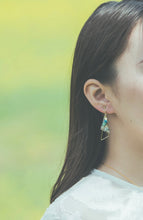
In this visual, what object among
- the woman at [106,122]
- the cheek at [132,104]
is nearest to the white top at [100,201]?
the woman at [106,122]

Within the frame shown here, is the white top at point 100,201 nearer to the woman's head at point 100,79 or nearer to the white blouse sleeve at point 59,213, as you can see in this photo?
the white blouse sleeve at point 59,213

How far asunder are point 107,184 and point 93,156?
0.51 feet

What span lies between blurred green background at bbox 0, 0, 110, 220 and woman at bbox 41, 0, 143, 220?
916 millimetres

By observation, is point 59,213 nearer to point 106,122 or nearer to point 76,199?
point 76,199

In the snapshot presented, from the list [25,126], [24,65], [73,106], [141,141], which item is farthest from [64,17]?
[141,141]

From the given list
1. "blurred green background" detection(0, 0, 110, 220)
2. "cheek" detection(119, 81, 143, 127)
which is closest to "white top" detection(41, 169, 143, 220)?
"cheek" detection(119, 81, 143, 127)

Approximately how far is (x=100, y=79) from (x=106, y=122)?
16 centimetres

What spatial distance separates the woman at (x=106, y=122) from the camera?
1747 millimetres

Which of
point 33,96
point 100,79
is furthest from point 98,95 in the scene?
point 33,96

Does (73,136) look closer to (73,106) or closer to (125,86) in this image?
(73,106)

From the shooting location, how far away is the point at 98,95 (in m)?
1.85

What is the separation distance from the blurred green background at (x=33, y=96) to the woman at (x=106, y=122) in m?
0.92

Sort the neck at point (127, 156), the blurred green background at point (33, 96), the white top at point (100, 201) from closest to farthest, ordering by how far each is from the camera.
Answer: the white top at point (100, 201)
the neck at point (127, 156)
the blurred green background at point (33, 96)

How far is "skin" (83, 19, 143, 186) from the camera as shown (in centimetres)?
175
